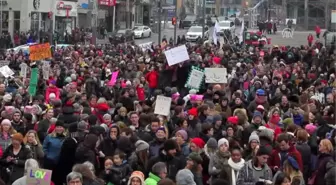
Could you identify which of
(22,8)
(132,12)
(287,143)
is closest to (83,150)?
(287,143)

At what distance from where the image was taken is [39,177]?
28.3ft

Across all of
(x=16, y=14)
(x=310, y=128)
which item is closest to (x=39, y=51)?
(x=310, y=128)

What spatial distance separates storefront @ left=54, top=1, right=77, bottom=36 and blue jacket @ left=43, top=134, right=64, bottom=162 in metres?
48.2

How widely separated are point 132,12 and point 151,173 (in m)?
70.0

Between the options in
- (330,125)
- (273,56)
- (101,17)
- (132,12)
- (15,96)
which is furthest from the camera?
(132,12)

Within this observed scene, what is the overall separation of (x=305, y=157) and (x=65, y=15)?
170 ft

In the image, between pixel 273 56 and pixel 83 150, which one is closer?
pixel 83 150

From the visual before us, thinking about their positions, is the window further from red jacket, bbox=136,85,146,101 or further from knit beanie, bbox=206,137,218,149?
knit beanie, bbox=206,137,218,149

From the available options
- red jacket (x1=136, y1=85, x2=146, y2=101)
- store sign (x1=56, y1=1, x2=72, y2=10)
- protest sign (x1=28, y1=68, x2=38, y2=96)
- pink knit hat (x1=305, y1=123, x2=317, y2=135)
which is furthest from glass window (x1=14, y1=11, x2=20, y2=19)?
pink knit hat (x1=305, y1=123, x2=317, y2=135)

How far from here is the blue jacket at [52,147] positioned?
11.0m

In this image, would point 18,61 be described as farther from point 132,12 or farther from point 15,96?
point 132,12

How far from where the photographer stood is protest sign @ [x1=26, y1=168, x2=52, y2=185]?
8.61 m

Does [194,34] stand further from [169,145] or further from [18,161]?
[169,145]

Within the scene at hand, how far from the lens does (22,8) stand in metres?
54.5
